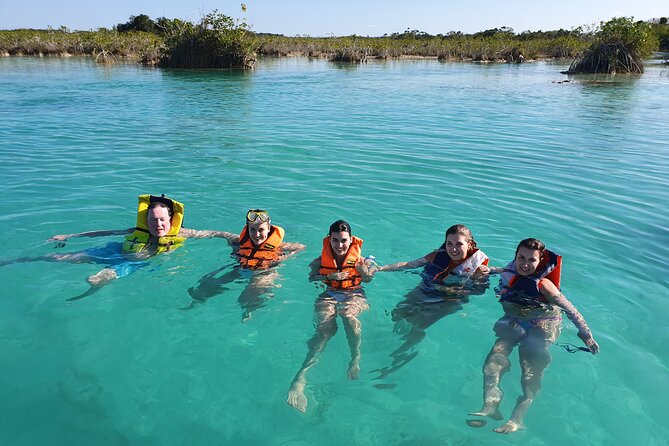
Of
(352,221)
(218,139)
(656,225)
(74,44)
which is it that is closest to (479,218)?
(352,221)

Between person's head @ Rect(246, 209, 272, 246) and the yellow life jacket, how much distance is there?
1.20 m

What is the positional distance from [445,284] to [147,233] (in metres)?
4.04

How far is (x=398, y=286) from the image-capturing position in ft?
20.4

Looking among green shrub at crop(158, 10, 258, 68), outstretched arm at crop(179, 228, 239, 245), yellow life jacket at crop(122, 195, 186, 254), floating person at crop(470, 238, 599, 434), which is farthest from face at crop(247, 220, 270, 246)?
green shrub at crop(158, 10, 258, 68)

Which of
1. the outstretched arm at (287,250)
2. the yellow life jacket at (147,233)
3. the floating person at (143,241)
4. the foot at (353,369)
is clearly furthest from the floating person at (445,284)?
the yellow life jacket at (147,233)

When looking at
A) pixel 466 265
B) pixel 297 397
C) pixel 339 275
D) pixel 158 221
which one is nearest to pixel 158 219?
pixel 158 221

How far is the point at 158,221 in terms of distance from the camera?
637cm

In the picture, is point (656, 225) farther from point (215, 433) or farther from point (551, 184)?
point (215, 433)

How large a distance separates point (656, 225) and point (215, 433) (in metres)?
7.88

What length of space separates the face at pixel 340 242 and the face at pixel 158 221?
249 cm

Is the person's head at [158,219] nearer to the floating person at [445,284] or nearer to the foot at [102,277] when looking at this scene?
the foot at [102,277]

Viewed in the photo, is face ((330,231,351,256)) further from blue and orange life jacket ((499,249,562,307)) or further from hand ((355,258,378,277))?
blue and orange life jacket ((499,249,562,307))

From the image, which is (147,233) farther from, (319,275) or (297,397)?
(297,397)

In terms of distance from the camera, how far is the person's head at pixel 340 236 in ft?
17.3
